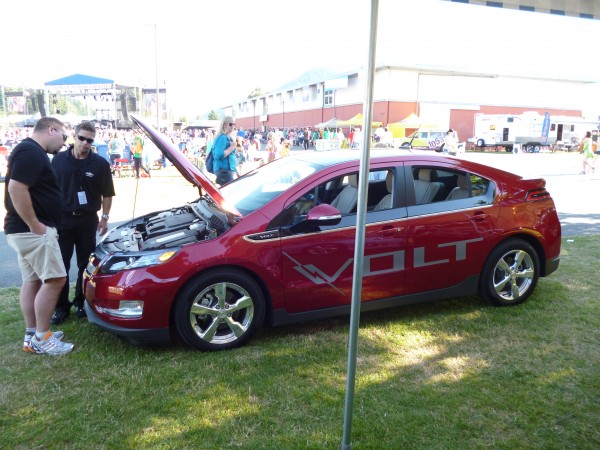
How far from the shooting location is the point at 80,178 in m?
4.73

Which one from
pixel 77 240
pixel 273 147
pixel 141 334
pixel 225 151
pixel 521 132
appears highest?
pixel 521 132

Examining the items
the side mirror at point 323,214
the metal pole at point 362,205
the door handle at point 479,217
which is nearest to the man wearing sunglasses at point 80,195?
the side mirror at point 323,214

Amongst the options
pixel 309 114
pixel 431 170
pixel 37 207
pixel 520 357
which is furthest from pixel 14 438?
pixel 309 114

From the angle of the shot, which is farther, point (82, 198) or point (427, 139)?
point (427, 139)

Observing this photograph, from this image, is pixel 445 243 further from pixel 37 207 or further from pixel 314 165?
pixel 37 207

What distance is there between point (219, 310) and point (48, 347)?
56.3 inches

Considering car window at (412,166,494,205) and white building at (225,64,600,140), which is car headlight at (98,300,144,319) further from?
white building at (225,64,600,140)

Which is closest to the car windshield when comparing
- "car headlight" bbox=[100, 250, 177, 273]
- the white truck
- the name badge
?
"car headlight" bbox=[100, 250, 177, 273]

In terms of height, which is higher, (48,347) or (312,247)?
(312,247)

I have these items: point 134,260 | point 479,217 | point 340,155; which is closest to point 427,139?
point 479,217

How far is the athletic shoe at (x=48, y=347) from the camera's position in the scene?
401 centimetres

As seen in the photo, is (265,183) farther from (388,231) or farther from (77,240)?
(77,240)

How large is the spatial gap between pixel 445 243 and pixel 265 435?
2452mm

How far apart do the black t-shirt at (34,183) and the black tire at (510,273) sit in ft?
12.7
